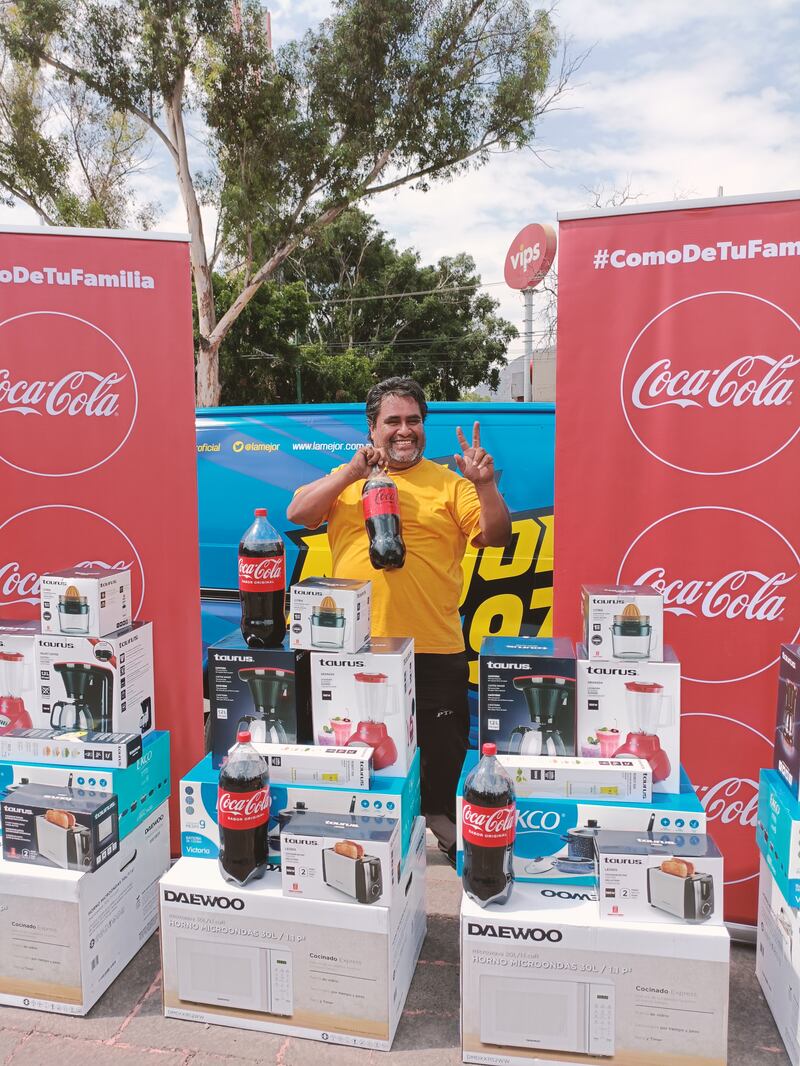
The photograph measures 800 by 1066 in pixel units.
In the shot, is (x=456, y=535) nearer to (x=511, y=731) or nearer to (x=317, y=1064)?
(x=511, y=731)

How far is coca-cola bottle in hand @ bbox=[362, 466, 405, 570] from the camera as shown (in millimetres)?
2885

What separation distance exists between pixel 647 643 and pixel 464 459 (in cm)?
97

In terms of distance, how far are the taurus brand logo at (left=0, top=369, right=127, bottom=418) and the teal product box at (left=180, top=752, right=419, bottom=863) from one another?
5.41 feet

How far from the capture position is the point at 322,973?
241cm

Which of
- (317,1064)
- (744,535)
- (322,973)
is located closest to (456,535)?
(744,535)

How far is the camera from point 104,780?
107 inches

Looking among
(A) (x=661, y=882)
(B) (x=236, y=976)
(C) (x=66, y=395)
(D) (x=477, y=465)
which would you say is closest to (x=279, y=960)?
(B) (x=236, y=976)

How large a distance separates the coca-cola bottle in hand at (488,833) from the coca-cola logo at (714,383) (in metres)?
1.48

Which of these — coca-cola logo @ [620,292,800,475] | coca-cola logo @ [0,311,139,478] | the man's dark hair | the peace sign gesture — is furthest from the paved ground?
the man's dark hair

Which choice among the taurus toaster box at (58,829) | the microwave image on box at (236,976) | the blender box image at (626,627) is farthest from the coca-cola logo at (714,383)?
the taurus toaster box at (58,829)

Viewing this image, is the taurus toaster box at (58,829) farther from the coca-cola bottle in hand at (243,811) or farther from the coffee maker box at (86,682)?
the coca-cola bottle in hand at (243,811)

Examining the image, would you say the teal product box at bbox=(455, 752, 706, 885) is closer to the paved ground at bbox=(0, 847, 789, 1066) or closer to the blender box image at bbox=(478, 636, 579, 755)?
the blender box image at bbox=(478, 636, 579, 755)

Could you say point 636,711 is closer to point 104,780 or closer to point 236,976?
point 236,976

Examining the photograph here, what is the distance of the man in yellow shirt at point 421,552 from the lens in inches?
124
